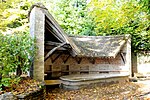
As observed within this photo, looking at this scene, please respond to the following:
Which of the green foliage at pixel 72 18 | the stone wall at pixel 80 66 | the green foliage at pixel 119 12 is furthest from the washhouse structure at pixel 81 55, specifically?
the green foliage at pixel 72 18

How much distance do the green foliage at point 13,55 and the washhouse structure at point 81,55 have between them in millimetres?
1691

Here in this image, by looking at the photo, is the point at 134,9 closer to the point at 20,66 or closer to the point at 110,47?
the point at 110,47

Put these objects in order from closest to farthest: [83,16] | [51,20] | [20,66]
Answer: [20,66]
[51,20]
[83,16]

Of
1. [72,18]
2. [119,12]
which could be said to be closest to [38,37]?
[119,12]

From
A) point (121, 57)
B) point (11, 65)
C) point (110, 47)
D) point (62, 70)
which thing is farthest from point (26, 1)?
point (11, 65)

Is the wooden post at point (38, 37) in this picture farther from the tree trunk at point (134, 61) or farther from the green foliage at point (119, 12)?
the tree trunk at point (134, 61)

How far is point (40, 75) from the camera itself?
8.95 metres

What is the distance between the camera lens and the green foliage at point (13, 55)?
6.29 m

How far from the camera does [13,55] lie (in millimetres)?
7094

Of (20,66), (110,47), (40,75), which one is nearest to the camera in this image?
(20,66)

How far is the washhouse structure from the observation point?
10.5 m

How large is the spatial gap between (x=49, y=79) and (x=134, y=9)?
6.84 m

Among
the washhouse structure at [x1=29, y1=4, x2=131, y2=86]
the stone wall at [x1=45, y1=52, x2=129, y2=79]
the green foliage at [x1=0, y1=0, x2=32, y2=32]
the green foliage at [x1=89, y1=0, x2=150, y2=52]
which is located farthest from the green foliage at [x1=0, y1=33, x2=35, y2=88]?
the green foliage at [x1=0, y1=0, x2=32, y2=32]

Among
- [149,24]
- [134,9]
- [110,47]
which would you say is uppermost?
[134,9]
